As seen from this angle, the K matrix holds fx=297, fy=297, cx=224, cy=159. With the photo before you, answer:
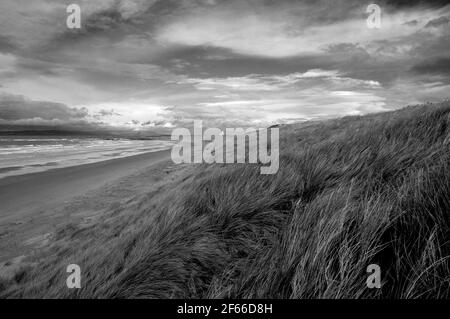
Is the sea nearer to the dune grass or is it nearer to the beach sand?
the beach sand

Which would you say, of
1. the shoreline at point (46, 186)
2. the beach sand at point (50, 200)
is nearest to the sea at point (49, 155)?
the shoreline at point (46, 186)

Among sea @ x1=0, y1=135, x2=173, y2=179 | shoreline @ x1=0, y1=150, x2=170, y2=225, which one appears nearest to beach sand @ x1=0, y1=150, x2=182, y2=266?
shoreline @ x1=0, y1=150, x2=170, y2=225

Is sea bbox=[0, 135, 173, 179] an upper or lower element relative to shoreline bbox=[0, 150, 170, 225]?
upper

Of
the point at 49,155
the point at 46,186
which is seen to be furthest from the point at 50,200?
the point at 49,155

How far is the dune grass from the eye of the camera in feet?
6.26

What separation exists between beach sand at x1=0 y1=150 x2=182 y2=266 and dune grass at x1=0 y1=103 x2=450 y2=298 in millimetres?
2984

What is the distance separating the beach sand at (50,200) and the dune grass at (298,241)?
2984 millimetres

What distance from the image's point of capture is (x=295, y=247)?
7.21 feet

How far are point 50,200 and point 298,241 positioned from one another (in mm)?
10886

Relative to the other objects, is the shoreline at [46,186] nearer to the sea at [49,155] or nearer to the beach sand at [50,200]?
the beach sand at [50,200]

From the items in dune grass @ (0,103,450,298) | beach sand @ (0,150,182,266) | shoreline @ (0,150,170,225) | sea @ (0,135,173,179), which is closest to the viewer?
dune grass @ (0,103,450,298)

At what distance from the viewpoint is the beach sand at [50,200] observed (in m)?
6.70

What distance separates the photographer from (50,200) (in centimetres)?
1068
